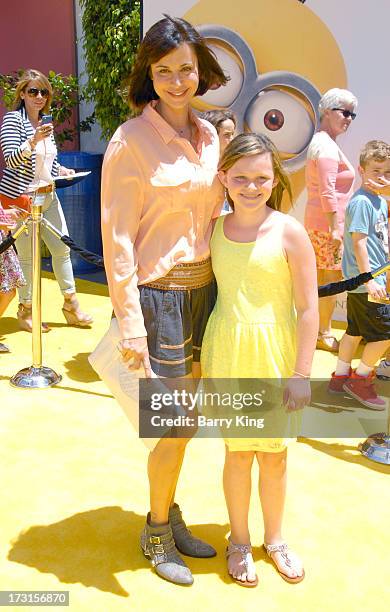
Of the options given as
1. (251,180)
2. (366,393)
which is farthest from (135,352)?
(366,393)

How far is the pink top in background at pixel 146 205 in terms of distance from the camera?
2.12 meters

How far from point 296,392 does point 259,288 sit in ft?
1.15

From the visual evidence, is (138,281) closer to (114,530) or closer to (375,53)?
(114,530)

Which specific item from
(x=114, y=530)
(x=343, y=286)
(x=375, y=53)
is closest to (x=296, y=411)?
(x=114, y=530)

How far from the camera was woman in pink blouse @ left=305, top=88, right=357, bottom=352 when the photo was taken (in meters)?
4.55

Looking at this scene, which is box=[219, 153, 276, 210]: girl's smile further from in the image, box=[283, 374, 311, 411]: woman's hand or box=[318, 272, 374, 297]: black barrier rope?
box=[318, 272, 374, 297]: black barrier rope

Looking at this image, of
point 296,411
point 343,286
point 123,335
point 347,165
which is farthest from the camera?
point 347,165

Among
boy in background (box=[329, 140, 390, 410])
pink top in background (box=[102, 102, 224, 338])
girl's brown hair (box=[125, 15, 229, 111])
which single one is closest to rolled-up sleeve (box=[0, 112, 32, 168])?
boy in background (box=[329, 140, 390, 410])

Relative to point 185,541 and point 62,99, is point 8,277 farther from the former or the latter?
point 62,99

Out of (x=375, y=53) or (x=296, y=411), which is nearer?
(x=296, y=411)

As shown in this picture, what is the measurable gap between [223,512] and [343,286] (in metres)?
1.25

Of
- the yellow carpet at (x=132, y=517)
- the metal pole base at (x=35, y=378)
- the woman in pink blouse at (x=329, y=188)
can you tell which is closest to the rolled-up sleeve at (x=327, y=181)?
the woman in pink blouse at (x=329, y=188)

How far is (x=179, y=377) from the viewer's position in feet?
7.47

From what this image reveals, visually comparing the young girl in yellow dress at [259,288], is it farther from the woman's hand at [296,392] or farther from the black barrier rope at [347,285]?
the black barrier rope at [347,285]
